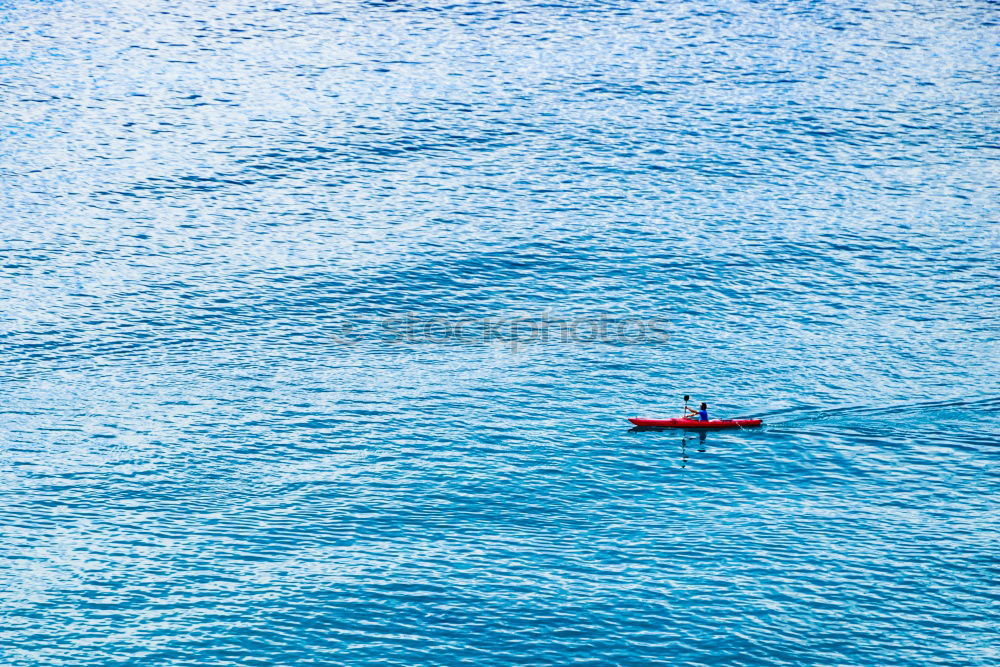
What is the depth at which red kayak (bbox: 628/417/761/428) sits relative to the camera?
367ft

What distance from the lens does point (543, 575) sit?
93.6 metres

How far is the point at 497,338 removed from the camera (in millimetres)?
129750

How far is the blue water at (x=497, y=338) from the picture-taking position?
9125cm

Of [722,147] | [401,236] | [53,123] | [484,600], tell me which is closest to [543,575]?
[484,600]

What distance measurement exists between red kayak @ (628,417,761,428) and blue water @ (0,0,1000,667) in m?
1.96

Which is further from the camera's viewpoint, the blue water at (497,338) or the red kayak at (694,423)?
the red kayak at (694,423)

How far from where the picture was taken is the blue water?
299ft

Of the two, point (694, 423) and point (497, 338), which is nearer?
point (694, 423)

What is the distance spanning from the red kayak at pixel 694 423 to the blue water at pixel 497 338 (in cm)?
196

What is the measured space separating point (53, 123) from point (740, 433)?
101 meters

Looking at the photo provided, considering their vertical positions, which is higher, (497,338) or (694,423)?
(497,338)

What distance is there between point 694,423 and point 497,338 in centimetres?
2460

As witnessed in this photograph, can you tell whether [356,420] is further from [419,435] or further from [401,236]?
[401,236]

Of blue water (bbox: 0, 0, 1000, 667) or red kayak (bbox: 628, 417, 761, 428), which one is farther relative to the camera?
red kayak (bbox: 628, 417, 761, 428)
